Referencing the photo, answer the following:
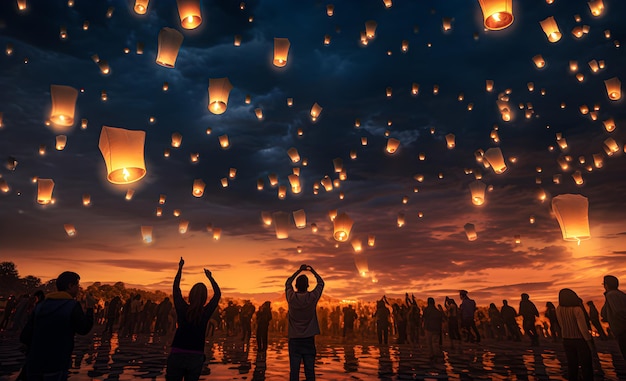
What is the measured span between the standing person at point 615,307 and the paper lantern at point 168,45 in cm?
843

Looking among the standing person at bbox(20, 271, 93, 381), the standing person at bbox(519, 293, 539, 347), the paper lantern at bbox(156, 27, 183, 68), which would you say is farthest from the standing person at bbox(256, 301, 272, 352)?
the standing person at bbox(519, 293, 539, 347)

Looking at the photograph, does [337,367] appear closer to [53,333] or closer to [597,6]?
[53,333]

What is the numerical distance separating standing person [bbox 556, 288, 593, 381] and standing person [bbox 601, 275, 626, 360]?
0.65 meters

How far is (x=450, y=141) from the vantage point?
17.1 meters

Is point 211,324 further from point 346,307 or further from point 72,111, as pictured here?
point 72,111

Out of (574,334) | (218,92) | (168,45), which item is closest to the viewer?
(574,334)

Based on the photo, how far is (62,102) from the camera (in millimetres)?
7082

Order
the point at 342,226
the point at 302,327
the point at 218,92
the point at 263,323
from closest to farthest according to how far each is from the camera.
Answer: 1. the point at 302,327
2. the point at 218,92
3. the point at 342,226
4. the point at 263,323

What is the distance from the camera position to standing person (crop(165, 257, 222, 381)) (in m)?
3.70

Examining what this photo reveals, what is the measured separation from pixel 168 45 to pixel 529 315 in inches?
582

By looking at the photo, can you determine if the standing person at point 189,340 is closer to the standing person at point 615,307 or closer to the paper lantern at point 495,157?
the standing person at point 615,307

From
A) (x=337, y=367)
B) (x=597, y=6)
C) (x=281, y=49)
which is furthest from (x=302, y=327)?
(x=597, y=6)

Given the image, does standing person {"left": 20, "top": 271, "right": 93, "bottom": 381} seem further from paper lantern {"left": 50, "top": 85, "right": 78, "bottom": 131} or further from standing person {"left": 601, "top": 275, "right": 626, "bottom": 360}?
standing person {"left": 601, "top": 275, "right": 626, "bottom": 360}

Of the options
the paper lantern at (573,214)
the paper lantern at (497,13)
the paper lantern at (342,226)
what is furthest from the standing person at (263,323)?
the paper lantern at (497,13)
